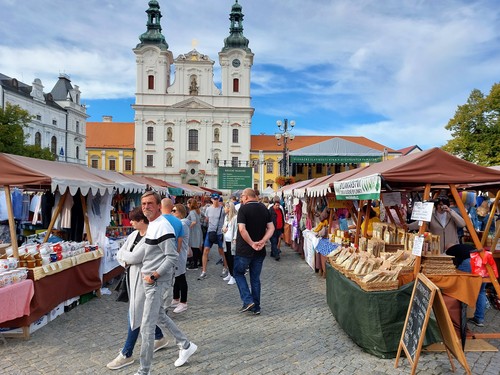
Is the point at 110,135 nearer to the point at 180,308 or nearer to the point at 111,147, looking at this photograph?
the point at 111,147

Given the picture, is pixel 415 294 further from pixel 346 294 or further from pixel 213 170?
pixel 213 170

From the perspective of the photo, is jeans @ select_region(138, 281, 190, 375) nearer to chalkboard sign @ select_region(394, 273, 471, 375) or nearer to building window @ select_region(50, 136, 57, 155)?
chalkboard sign @ select_region(394, 273, 471, 375)

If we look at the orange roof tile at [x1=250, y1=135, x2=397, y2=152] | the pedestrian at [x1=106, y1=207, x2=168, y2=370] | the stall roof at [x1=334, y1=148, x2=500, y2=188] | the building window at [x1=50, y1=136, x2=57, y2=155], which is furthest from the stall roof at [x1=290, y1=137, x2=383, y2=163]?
the building window at [x1=50, y1=136, x2=57, y2=155]

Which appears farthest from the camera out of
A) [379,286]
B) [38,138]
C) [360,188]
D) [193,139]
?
[193,139]

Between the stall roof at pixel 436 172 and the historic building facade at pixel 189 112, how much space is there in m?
48.0

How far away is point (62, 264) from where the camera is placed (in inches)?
215

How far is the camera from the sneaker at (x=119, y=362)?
3764mm

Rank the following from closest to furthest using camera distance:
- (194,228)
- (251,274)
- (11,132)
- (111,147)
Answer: (251,274) < (194,228) < (11,132) < (111,147)

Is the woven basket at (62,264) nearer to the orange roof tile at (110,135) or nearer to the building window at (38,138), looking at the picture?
the building window at (38,138)

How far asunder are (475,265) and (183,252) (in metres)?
3.71

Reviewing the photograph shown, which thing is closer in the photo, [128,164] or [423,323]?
[423,323]

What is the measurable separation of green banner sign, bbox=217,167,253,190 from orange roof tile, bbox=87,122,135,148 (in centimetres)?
2931

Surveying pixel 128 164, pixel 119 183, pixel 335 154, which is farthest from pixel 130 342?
pixel 128 164

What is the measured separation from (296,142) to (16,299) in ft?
183
